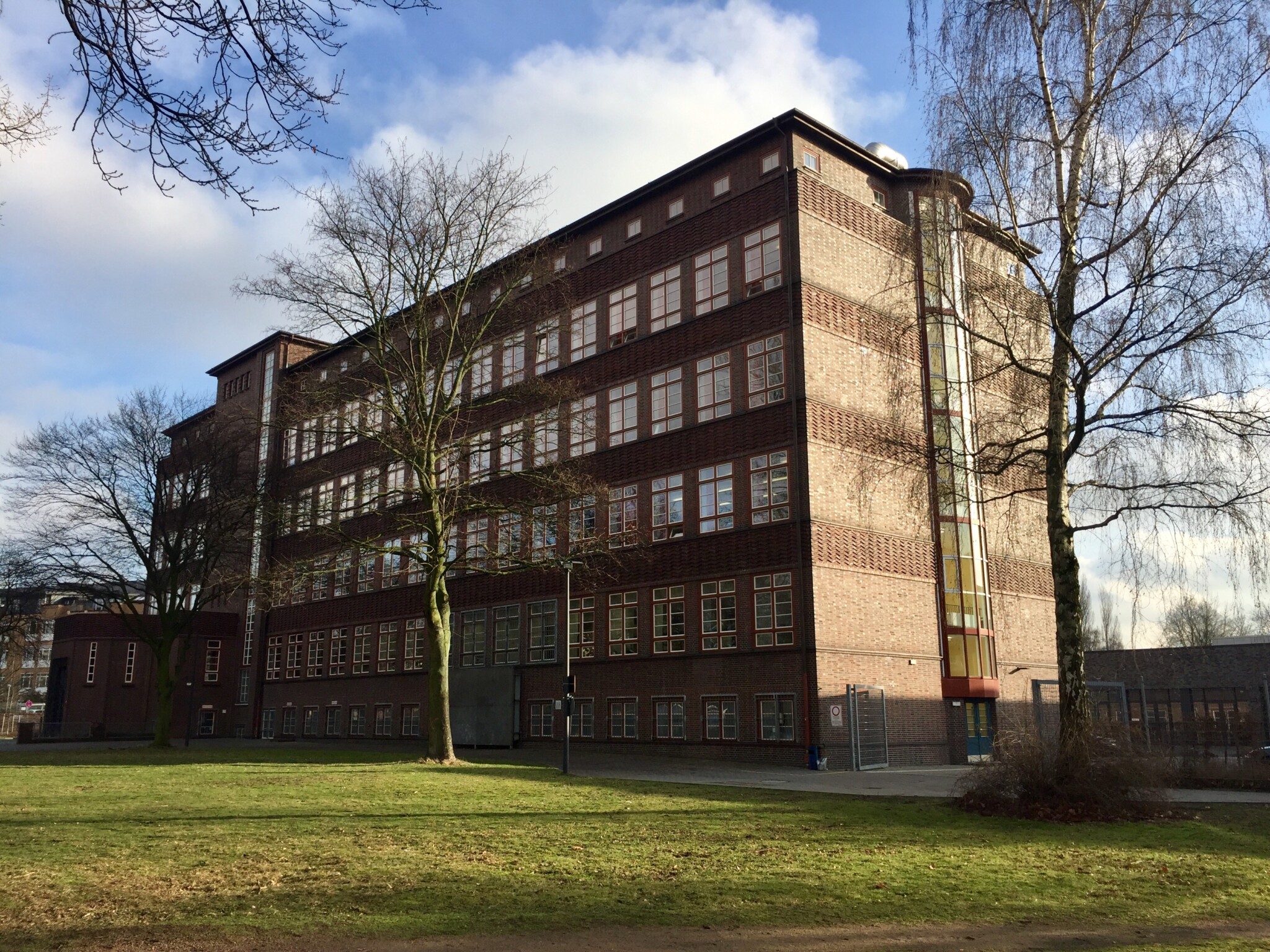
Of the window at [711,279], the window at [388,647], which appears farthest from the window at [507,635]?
the window at [711,279]

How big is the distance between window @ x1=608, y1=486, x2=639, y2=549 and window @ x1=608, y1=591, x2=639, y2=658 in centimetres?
169

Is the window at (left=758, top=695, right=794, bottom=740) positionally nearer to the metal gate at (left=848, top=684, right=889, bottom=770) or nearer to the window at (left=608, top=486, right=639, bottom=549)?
the metal gate at (left=848, top=684, right=889, bottom=770)

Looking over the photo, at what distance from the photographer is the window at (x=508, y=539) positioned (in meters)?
28.4

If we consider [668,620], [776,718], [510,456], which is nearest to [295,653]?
[510,456]

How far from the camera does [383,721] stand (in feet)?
148

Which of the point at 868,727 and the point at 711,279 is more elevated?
the point at 711,279

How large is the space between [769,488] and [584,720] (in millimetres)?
10547

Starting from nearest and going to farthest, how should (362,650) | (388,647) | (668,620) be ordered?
(668,620) < (388,647) < (362,650)

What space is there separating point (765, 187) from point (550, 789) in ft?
67.2

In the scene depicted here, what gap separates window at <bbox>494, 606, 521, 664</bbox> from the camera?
39031 mm

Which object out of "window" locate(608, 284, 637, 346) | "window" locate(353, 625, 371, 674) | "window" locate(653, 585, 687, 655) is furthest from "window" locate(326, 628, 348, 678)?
"window" locate(608, 284, 637, 346)

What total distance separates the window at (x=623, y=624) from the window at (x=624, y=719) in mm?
1550

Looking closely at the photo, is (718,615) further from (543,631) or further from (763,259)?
(763,259)

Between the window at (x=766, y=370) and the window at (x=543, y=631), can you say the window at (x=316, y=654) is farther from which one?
the window at (x=766, y=370)
